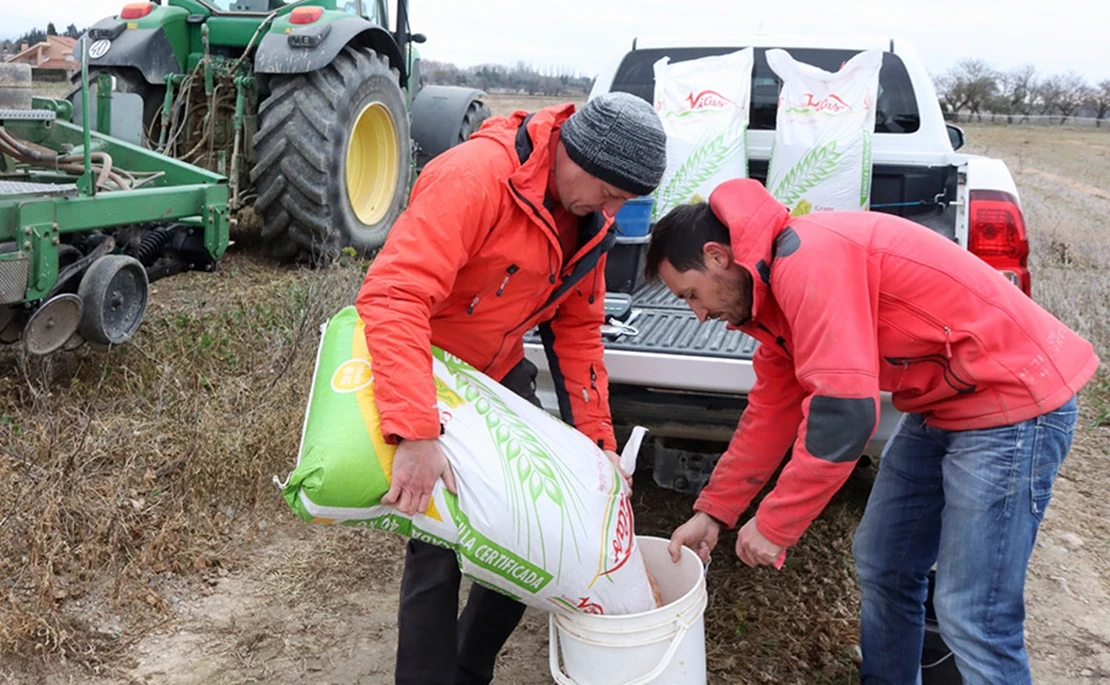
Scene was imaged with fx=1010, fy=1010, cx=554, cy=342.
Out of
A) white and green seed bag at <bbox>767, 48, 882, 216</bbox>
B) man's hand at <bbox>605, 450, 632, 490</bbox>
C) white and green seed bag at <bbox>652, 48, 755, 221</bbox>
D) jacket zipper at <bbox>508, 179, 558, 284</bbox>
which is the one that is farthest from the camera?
white and green seed bag at <bbox>652, 48, 755, 221</bbox>

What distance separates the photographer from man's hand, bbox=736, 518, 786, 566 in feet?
6.82

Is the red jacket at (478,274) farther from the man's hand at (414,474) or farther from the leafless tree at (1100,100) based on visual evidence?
the leafless tree at (1100,100)

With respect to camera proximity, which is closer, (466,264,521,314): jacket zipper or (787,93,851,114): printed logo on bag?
(466,264,521,314): jacket zipper

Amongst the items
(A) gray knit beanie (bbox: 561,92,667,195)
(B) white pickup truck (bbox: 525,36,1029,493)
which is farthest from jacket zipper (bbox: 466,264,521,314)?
(B) white pickup truck (bbox: 525,36,1029,493)

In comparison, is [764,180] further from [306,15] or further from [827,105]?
[306,15]

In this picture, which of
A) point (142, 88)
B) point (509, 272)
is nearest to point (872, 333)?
point (509, 272)

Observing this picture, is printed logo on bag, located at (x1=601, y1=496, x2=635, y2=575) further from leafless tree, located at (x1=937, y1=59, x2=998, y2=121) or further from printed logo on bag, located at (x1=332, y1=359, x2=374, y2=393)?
leafless tree, located at (x1=937, y1=59, x2=998, y2=121)

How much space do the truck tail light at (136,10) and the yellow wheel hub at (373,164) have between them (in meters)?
1.45

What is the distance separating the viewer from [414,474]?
1903 millimetres

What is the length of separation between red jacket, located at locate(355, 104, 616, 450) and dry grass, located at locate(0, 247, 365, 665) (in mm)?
1252

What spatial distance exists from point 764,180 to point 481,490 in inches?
120

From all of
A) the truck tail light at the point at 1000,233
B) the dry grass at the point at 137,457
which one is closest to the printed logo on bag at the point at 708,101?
the truck tail light at the point at 1000,233

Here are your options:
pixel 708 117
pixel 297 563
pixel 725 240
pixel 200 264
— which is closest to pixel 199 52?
pixel 200 264

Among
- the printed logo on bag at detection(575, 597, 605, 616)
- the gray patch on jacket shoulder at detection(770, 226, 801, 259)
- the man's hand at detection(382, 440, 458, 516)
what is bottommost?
the printed logo on bag at detection(575, 597, 605, 616)
